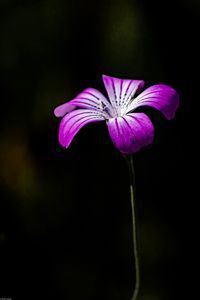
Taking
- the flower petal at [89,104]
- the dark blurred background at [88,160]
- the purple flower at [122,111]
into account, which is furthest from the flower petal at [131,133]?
the dark blurred background at [88,160]

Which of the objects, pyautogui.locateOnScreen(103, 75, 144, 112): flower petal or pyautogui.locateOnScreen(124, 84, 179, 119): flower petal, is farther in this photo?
pyautogui.locateOnScreen(103, 75, 144, 112): flower petal

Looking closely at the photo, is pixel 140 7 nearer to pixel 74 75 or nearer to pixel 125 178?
pixel 74 75

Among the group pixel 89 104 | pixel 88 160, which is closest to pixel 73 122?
pixel 89 104

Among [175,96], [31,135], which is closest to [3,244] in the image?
[31,135]

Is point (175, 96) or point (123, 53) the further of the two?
point (123, 53)

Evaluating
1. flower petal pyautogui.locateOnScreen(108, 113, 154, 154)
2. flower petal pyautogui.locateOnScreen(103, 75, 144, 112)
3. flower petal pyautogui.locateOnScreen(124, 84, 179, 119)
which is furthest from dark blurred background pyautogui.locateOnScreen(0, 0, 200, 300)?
flower petal pyautogui.locateOnScreen(108, 113, 154, 154)

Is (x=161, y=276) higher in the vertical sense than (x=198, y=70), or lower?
lower

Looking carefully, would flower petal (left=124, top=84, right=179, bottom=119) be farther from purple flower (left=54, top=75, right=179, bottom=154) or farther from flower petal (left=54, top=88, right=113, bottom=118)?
flower petal (left=54, top=88, right=113, bottom=118)
